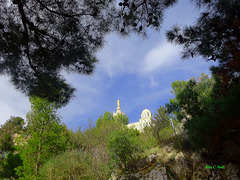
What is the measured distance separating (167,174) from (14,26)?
215 inches

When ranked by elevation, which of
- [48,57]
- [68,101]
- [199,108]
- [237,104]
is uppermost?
[48,57]

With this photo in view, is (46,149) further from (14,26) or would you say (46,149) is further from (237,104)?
(237,104)

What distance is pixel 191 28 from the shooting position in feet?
10.8

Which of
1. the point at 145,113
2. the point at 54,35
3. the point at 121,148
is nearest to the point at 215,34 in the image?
the point at 54,35

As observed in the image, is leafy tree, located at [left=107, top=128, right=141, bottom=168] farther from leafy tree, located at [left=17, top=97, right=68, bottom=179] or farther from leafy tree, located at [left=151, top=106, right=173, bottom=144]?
leafy tree, located at [left=17, top=97, right=68, bottom=179]

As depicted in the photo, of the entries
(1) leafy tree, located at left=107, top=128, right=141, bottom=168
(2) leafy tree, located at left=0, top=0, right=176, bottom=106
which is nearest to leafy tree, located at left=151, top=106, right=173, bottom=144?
(1) leafy tree, located at left=107, top=128, right=141, bottom=168

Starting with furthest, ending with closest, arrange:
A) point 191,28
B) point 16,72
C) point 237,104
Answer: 1. point 16,72
2. point 191,28
3. point 237,104

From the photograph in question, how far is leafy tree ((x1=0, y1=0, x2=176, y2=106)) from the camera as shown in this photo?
→ 309cm

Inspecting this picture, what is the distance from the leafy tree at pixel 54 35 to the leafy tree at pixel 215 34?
2.51 ft

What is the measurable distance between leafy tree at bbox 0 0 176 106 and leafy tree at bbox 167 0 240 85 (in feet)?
2.51

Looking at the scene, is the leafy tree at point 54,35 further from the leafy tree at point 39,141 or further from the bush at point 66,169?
the bush at point 66,169

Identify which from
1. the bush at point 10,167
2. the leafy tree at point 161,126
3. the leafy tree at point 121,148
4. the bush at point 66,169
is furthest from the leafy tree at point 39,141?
the leafy tree at point 161,126

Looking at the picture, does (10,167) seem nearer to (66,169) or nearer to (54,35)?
(66,169)

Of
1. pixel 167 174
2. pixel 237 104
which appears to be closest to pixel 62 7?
pixel 237 104
